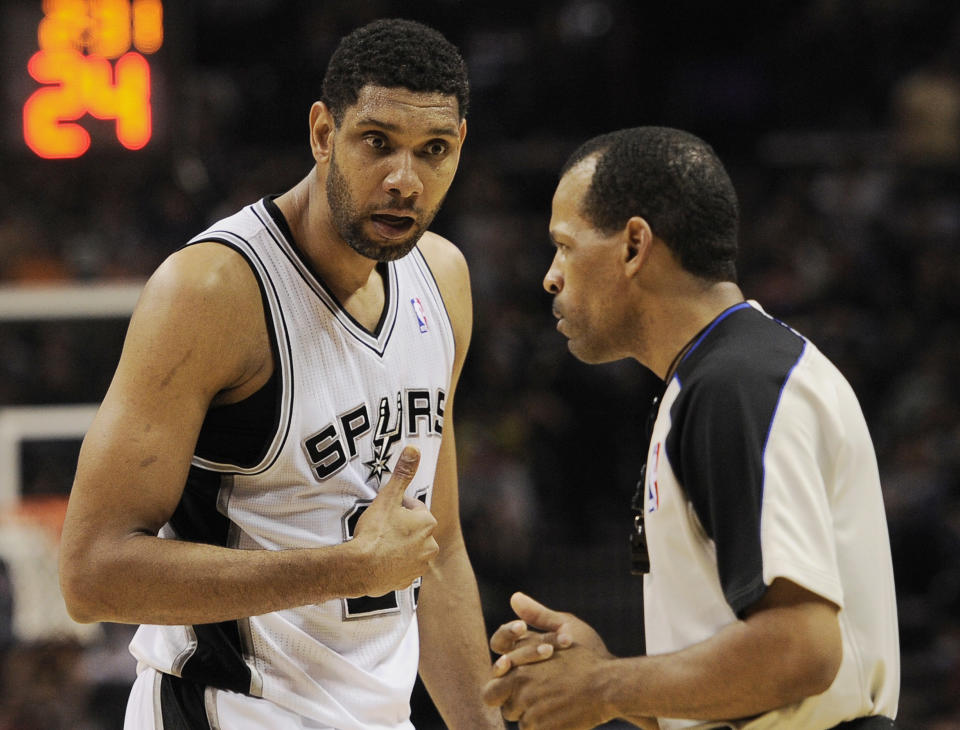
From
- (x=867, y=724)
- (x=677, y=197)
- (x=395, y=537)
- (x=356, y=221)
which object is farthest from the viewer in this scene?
(x=356, y=221)

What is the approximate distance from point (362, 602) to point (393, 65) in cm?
124

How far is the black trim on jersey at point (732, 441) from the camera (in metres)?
2.14

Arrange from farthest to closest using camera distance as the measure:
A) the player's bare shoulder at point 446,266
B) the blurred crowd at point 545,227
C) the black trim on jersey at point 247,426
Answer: the blurred crowd at point 545,227 → the player's bare shoulder at point 446,266 → the black trim on jersey at point 247,426

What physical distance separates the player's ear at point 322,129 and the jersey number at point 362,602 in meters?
0.83

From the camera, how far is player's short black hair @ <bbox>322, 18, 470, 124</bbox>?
2838mm

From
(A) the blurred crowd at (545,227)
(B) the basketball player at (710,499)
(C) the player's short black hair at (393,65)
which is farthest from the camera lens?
(A) the blurred crowd at (545,227)

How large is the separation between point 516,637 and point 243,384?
80cm

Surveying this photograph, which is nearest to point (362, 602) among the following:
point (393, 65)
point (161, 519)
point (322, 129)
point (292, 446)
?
point (292, 446)

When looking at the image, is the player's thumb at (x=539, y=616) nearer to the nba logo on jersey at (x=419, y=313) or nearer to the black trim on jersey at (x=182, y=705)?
the black trim on jersey at (x=182, y=705)

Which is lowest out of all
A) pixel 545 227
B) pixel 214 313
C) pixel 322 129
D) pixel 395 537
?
pixel 395 537

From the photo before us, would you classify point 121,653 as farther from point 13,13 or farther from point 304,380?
point 304,380

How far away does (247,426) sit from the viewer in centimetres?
274

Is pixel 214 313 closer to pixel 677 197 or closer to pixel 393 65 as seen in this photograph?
pixel 393 65

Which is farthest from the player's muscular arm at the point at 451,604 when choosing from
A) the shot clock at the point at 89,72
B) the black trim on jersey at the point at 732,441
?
the shot clock at the point at 89,72
